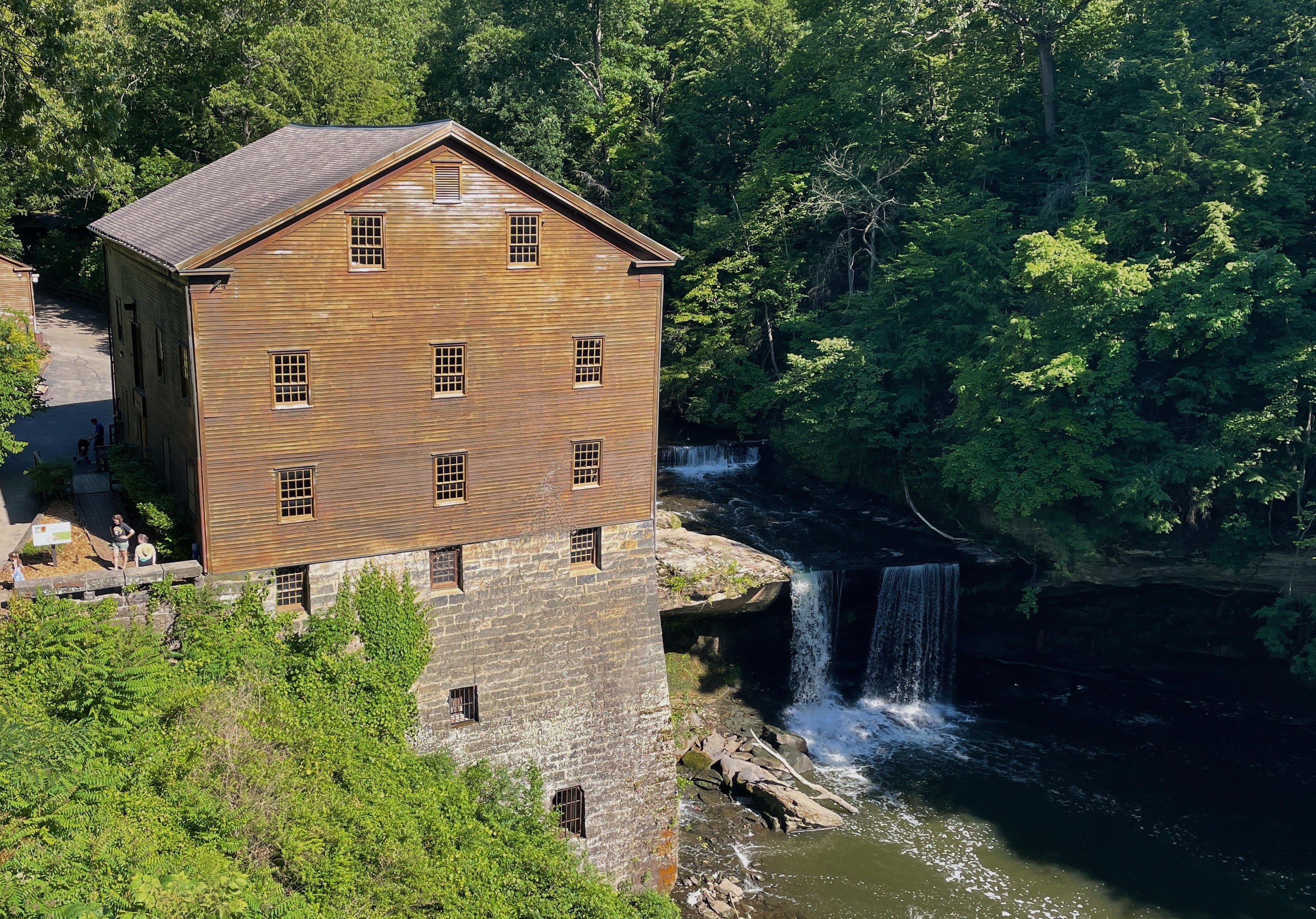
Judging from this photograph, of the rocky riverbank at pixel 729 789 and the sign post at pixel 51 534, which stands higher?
the sign post at pixel 51 534

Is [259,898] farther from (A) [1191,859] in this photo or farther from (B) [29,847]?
(A) [1191,859]

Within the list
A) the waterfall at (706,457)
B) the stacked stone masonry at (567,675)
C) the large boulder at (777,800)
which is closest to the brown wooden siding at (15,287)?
the waterfall at (706,457)

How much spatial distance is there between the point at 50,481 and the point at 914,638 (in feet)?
91.6

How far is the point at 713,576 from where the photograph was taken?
1487 inches

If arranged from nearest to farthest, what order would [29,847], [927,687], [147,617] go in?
[29,847] → [147,617] → [927,687]

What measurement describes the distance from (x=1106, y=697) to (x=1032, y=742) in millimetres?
4238

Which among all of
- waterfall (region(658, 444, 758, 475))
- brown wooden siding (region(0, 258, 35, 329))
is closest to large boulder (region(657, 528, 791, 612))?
waterfall (region(658, 444, 758, 475))

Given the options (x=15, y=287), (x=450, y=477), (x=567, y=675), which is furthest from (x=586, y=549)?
(x=15, y=287)

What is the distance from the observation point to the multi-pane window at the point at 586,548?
30.8 m

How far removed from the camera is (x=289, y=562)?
26938 millimetres

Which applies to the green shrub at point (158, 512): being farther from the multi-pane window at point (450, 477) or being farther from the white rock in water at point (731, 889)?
the white rock in water at point (731, 889)

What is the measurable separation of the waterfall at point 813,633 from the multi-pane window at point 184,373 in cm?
2130

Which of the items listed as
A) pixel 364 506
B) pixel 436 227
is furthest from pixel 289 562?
pixel 436 227

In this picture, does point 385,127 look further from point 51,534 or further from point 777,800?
point 777,800
